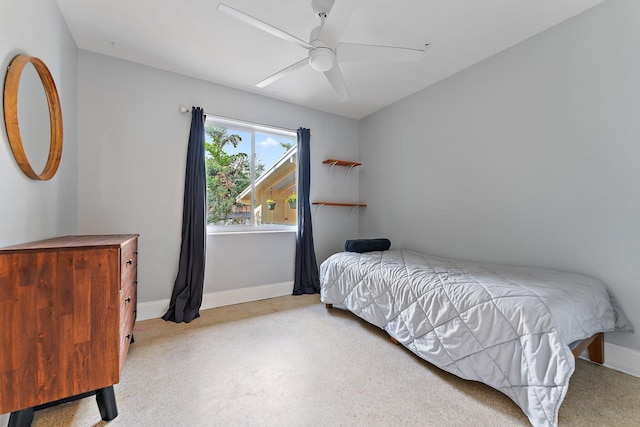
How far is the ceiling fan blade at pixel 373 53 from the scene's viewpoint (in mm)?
1749

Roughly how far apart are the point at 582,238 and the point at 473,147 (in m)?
1.16

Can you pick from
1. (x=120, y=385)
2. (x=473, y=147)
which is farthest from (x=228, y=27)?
(x=120, y=385)

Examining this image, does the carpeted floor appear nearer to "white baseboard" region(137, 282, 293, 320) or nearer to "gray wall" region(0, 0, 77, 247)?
"white baseboard" region(137, 282, 293, 320)

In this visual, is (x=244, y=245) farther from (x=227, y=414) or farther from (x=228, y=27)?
(x=228, y=27)

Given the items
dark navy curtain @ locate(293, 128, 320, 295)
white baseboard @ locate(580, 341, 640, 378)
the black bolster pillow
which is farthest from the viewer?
→ dark navy curtain @ locate(293, 128, 320, 295)

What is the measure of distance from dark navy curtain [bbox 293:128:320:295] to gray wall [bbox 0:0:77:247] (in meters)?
2.22

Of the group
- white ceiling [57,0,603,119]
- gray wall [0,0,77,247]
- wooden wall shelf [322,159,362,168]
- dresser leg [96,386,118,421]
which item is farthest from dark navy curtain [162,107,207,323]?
wooden wall shelf [322,159,362,168]

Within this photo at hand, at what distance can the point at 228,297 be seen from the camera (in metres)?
3.00

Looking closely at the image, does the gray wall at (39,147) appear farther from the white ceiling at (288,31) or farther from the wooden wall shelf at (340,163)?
the wooden wall shelf at (340,163)

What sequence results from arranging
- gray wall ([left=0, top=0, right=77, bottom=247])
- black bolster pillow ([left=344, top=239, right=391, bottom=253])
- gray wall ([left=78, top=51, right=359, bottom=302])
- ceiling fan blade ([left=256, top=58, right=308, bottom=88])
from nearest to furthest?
gray wall ([left=0, top=0, right=77, bottom=247])
ceiling fan blade ([left=256, top=58, right=308, bottom=88])
gray wall ([left=78, top=51, right=359, bottom=302])
black bolster pillow ([left=344, top=239, right=391, bottom=253])

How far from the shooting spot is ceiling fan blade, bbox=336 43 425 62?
175cm

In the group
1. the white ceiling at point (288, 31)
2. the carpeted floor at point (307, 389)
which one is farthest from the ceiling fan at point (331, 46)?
the carpeted floor at point (307, 389)

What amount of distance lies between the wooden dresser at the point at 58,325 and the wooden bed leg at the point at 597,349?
2.94 m

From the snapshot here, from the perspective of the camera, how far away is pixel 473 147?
2.60m
